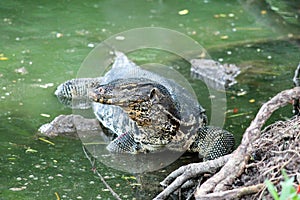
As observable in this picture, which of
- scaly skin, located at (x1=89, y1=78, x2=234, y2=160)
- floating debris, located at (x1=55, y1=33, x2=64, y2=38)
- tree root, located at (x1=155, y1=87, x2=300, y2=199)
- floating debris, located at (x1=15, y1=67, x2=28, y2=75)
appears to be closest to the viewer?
tree root, located at (x1=155, y1=87, x2=300, y2=199)

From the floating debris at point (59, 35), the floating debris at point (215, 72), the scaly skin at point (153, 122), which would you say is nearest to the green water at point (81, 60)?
the floating debris at point (59, 35)

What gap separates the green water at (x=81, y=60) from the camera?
5973 millimetres

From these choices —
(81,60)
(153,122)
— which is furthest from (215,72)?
(153,122)

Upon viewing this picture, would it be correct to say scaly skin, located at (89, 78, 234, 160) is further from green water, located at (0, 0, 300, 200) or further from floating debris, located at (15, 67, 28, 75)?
floating debris, located at (15, 67, 28, 75)

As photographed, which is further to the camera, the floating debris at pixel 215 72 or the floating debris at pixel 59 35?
the floating debris at pixel 59 35

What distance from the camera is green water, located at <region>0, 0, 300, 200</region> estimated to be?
19.6 feet

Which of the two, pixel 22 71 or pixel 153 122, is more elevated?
pixel 153 122

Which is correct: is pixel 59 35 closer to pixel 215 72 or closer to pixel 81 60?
pixel 81 60

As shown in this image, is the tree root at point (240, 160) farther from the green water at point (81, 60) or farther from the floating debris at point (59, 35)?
the floating debris at point (59, 35)

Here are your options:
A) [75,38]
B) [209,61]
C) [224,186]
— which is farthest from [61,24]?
[224,186]

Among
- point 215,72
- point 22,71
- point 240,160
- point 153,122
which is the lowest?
point 215,72

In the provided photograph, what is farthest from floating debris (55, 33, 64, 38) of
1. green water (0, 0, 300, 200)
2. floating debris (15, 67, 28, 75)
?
floating debris (15, 67, 28, 75)

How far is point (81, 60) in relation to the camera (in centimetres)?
938

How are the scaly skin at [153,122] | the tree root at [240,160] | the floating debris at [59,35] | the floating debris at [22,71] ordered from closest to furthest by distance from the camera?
the tree root at [240,160] < the scaly skin at [153,122] < the floating debris at [22,71] < the floating debris at [59,35]
